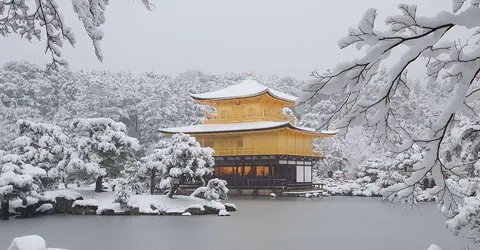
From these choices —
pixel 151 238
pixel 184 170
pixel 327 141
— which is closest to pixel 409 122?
pixel 327 141

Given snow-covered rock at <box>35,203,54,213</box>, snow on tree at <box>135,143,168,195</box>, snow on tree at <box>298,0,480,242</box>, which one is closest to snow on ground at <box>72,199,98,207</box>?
snow-covered rock at <box>35,203,54,213</box>

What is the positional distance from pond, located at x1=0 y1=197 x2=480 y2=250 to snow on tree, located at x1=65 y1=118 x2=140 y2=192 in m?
2.67

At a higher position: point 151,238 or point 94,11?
point 94,11

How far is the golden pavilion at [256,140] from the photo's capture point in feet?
87.6

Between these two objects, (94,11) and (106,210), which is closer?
(94,11)

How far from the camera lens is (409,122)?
4503 cm

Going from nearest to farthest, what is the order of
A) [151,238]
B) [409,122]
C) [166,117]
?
[151,238] → [166,117] → [409,122]

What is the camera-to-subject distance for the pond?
950 centimetres

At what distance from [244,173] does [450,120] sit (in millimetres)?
25556

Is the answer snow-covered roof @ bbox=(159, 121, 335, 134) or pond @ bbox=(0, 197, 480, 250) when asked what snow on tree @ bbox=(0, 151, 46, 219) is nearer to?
pond @ bbox=(0, 197, 480, 250)

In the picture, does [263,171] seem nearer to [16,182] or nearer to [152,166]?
[152,166]

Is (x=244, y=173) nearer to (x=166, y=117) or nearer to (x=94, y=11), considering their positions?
(x=166, y=117)

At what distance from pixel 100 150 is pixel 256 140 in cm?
1156

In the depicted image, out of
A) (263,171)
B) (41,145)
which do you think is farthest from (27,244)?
(263,171)
